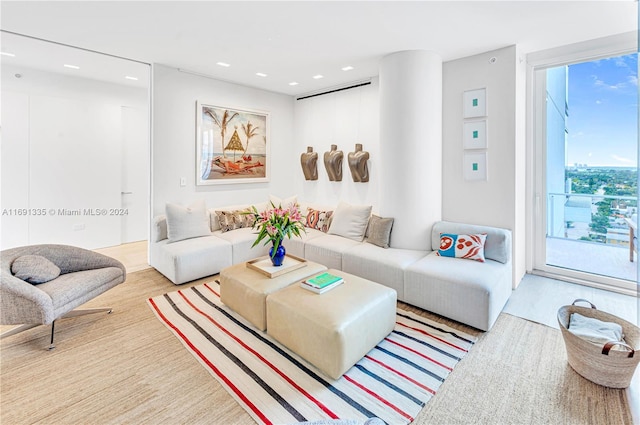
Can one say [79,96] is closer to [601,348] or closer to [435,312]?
[435,312]

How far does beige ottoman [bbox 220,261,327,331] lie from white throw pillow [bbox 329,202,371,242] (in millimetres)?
1157

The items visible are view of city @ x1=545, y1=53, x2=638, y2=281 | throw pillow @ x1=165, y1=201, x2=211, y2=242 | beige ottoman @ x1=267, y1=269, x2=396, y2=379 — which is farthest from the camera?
throw pillow @ x1=165, y1=201, x2=211, y2=242

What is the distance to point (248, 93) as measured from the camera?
5.07 m

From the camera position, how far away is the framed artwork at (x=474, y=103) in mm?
3561

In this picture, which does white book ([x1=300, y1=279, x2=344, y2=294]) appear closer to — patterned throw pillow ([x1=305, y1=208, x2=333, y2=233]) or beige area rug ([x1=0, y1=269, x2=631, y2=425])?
beige area rug ([x1=0, y1=269, x2=631, y2=425])

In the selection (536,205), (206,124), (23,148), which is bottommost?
(536,205)

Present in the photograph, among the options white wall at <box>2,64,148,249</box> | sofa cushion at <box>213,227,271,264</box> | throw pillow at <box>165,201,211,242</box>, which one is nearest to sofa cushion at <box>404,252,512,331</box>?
sofa cushion at <box>213,227,271,264</box>

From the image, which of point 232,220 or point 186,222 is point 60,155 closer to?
point 186,222

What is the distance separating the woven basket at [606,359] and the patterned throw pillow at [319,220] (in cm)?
297

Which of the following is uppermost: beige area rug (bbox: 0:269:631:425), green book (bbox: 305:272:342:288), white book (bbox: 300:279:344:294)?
green book (bbox: 305:272:342:288)

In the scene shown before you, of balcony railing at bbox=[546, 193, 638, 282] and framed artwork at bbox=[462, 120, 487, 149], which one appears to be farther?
framed artwork at bbox=[462, 120, 487, 149]

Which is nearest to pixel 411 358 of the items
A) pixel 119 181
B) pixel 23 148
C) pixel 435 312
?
pixel 435 312

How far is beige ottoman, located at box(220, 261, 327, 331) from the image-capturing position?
2.59 m

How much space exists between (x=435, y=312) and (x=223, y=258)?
8.62 ft
